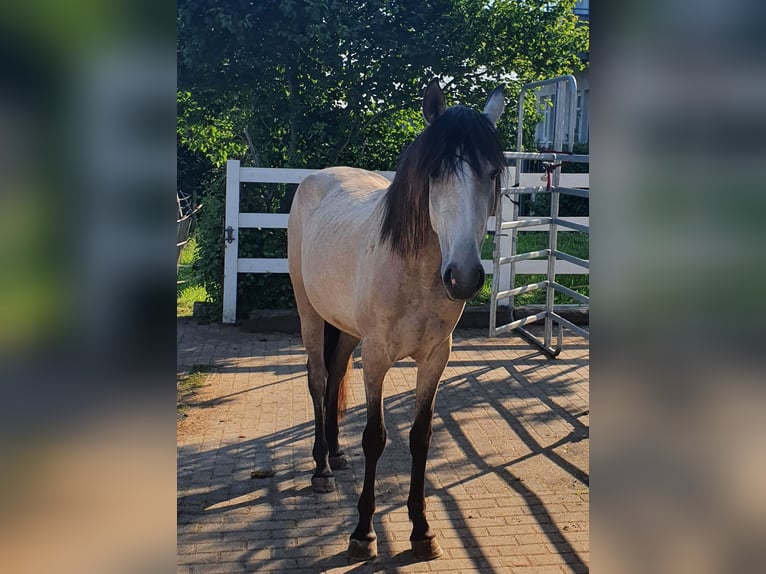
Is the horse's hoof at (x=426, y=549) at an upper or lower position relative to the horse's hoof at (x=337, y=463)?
lower

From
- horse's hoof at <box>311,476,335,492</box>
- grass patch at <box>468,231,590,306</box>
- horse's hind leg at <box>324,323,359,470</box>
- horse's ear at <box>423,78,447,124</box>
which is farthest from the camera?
grass patch at <box>468,231,590,306</box>

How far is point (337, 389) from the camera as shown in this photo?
13.1 ft

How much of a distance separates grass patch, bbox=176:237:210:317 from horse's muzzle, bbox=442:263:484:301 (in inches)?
186

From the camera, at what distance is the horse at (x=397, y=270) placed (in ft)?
8.27

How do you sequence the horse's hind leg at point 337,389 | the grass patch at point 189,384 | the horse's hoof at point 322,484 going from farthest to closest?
the grass patch at point 189,384 → the horse's hind leg at point 337,389 → the horse's hoof at point 322,484

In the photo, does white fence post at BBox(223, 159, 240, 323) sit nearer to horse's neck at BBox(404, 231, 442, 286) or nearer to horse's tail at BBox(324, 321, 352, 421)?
horse's tail at BBox(324, 321, 352, 421)

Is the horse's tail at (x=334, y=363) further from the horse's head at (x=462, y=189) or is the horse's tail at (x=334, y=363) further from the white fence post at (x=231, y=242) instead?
the white fence post at (x=231, y=242)

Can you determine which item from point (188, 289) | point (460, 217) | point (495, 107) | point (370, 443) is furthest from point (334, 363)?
point (188, 289)

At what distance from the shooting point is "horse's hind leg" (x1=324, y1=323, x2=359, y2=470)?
4008 millimetres

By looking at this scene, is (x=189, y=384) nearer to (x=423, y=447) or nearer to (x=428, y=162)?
(x=423, y=447)

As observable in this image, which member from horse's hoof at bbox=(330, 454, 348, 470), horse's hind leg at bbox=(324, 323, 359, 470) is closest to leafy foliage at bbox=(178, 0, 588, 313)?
horse's hind leg at bbox=(324, 323, 359, 470)

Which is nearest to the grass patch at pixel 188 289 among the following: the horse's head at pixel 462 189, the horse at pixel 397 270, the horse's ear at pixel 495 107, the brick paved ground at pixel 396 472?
the brick paved ground at pixel 396 472

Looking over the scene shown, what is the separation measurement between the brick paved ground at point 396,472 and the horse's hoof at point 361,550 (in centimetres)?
4
